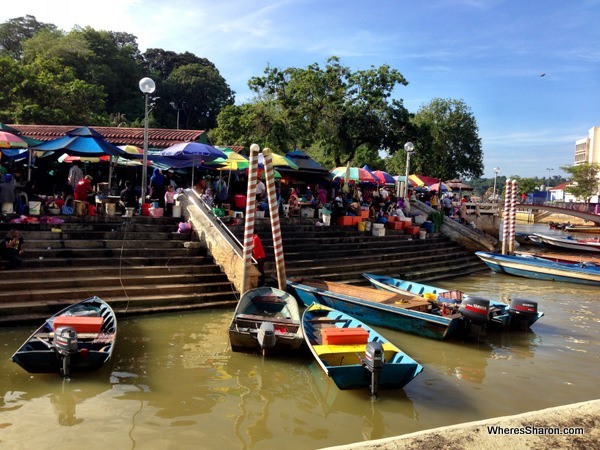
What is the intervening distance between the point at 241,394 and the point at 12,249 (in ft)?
20.5

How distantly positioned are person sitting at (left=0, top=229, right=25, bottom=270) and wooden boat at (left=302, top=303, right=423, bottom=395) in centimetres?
615

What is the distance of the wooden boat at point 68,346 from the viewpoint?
258 inches

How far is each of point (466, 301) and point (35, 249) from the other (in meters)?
9.37

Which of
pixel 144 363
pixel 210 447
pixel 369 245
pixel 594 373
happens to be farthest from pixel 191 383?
pixel 369 245

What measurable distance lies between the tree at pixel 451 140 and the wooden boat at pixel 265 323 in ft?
118

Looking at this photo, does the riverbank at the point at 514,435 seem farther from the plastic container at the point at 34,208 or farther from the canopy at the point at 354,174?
the canopy at the point at 354,174

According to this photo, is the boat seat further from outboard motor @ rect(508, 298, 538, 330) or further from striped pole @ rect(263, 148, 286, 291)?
outboard motor @ rect(508, 298, 538, 330)

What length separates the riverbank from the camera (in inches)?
157

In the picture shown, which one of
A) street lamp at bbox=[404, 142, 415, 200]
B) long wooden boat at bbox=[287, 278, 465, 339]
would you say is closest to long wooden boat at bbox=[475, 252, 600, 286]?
street lamp at bbox=[404, 142, 415, 200]

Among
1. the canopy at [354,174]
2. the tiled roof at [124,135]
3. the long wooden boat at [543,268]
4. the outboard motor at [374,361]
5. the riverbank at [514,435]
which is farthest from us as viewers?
the tiled roof at [124,135]

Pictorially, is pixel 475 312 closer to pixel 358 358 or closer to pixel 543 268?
pixel 358 358

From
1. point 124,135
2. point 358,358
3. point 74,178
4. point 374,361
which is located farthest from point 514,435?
point 124,135

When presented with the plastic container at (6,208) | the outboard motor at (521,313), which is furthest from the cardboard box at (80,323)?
the outboard motor at (521,313)

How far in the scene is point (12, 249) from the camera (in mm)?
9758
